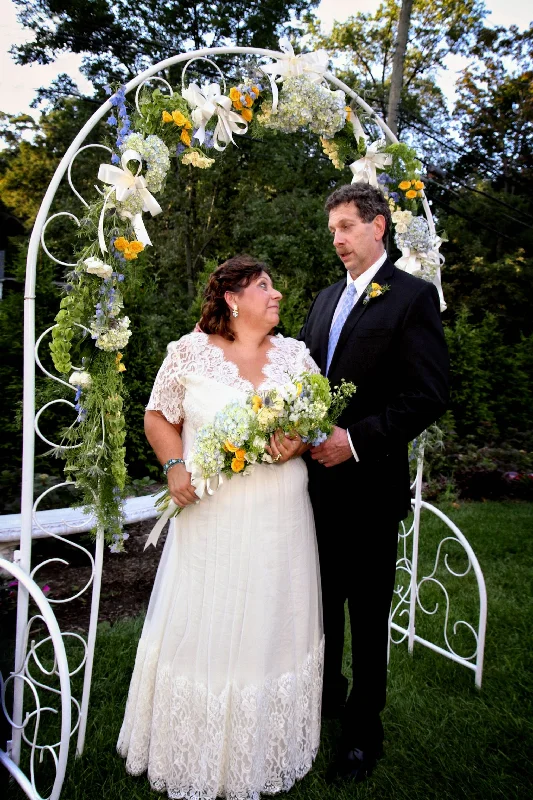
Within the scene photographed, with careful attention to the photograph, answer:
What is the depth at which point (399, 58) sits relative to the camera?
9656 mm

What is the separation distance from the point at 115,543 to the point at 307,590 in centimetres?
82

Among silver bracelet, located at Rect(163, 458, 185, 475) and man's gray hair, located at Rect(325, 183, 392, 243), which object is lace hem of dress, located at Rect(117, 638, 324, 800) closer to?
silver bracelet, located at Rect(163, 458, 185, 475)

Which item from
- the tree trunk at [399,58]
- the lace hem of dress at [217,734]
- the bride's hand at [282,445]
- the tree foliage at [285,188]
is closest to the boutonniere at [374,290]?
the bride's hand at [282,445]

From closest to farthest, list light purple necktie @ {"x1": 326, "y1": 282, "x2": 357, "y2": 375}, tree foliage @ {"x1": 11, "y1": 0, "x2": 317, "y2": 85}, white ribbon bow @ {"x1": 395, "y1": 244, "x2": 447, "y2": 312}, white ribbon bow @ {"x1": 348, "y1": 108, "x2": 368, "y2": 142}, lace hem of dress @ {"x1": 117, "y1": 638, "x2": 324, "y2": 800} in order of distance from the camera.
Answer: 1. lace hem of dress @ {"x1": 117, "y1": 638, "x2": 324, "y2": 800}
2. light purple necktie @ {"x1": 326, "y1": 282, "x2": 357, "y2": 375}
3. white ribbon bow @ {"x1": 348, "y1": 108, "x2": 368, "y2": 142}
4. white ribbon bow @ {"x1": 395, "y1": 244, "x2": 447, "y2": 312}
5. tree foliage @ {"x1": 11, "y1": 0, "x2": 317, "y2": 85}

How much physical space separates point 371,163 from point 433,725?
2.88m

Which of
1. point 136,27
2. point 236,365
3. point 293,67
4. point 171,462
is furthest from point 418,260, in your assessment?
point 136,27

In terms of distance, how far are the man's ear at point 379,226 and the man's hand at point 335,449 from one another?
0.95 m

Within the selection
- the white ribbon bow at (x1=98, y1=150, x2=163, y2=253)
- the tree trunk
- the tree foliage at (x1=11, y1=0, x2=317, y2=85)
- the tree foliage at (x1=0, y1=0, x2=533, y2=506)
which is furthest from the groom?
the tree foliage at (x1=11, y1=0, x2=317, y2=85)

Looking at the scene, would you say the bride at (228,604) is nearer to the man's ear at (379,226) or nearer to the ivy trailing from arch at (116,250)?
the ivy trailing from arch at (116,250)

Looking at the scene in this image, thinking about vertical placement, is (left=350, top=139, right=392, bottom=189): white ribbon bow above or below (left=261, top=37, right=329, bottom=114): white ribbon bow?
below

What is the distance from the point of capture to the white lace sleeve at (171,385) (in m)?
2.58

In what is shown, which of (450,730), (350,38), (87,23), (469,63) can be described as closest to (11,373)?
(450,730)

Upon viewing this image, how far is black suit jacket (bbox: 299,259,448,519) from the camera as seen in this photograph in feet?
8.69

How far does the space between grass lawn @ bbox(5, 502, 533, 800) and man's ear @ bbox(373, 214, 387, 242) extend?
236 centimetres
